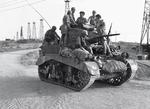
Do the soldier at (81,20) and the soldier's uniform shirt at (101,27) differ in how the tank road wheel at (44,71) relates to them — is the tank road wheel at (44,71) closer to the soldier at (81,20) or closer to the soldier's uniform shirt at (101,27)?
the soldier at (81,20)

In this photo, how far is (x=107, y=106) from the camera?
27.7 feet

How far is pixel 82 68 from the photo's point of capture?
33.1 ft

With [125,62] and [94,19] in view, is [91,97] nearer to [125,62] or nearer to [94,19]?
[125,62]

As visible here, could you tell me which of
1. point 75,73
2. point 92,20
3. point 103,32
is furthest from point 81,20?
point 75,73

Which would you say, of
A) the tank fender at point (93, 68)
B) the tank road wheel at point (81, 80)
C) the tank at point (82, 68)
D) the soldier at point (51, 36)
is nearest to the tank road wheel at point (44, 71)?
the tank at point (82, 68)

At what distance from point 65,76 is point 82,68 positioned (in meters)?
1.75

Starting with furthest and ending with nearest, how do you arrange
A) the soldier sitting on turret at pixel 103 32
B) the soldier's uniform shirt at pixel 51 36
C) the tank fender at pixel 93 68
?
the soldier's uniform shirt at pixel 51 36, the soldier sitting on turret at pixel 103 32, the tank fender at pixel 93 68

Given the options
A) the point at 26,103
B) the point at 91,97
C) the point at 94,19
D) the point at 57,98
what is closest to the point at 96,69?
the point at 91,97

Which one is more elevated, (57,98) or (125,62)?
(125,62)

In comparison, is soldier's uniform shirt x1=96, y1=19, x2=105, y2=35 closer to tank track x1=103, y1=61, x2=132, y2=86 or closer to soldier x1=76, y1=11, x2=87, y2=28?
soldier x1=76, y1=11, x2=87, y2=28

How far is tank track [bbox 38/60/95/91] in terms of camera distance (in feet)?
33.8

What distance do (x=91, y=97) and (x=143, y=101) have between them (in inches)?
65.2

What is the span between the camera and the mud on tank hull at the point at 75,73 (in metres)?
10.1

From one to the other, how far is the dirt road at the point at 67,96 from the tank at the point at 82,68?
1.35 feet
